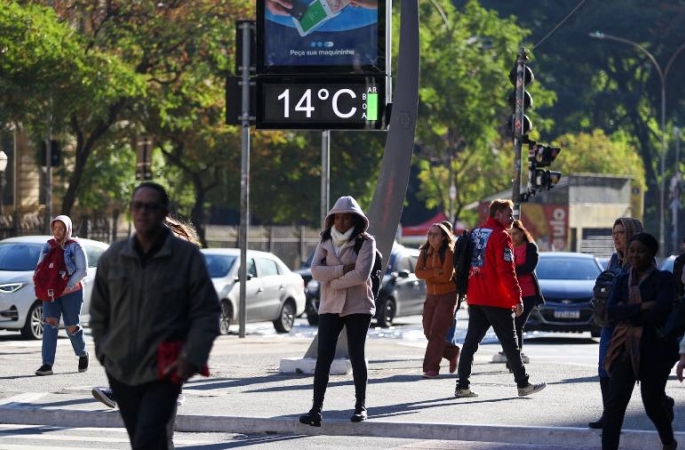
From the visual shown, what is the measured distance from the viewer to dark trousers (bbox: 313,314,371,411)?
39.0 feet

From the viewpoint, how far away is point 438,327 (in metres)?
16.8

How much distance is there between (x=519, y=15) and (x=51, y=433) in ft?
220

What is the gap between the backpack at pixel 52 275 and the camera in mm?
16031

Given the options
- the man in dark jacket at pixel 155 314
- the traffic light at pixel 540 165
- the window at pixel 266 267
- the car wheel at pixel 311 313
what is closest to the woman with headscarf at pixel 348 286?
the man in dark jacket at pixel 155 314

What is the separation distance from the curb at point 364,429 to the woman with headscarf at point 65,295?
3.41 metres

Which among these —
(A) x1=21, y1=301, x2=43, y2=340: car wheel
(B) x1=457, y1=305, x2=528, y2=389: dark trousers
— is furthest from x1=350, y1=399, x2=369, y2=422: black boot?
(A) x1=21, y1=301, x2=43, y2=340: car wheel

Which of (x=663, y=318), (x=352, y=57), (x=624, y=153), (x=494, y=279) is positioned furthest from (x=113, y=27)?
(x=624, y=153)

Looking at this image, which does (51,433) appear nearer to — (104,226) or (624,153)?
(104,226)

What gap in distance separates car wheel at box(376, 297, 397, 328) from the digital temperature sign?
12.3 meters

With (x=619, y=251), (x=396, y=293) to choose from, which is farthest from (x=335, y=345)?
(x=396, y=293)

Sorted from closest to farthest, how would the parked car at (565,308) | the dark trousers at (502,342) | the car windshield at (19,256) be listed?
1. the dark trousers at (502,342)
2. the car windshield at (19,256)
3. the parked car at (565,308)

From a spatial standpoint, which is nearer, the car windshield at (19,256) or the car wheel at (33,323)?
the car wheel at (33,323)

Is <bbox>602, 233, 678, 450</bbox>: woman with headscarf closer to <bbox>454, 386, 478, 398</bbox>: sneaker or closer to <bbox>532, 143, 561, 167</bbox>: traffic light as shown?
<bbox>454, 386, 478, 398</bbox>: sneaker

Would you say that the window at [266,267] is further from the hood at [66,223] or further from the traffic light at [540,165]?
the hood at [66,223]
